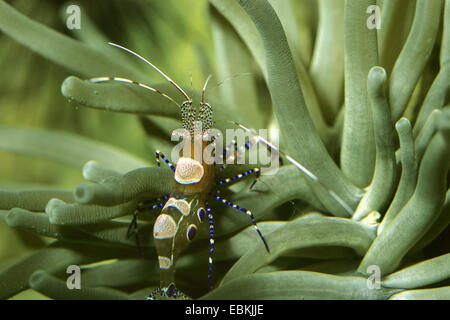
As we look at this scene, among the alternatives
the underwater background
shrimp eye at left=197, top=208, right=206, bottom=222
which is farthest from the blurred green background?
shrimp eye at left=197, top=208, right=206, bottom=222

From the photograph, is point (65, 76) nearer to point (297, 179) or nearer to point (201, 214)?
point (201, 214)

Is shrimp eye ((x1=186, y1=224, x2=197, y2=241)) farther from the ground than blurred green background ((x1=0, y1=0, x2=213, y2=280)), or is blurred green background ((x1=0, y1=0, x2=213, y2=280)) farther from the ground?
blurred green background ((x1=0, y1=0, x2=213, y2=280))

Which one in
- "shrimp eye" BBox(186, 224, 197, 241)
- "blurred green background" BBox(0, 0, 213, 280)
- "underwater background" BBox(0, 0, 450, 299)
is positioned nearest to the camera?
"underwater background" BBox(0, 0, 450, 299)

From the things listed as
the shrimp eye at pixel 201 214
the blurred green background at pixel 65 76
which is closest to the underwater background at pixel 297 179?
the shrimp eye at pixel 201 214

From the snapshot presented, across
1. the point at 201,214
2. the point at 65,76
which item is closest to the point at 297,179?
A: the point at 201,214

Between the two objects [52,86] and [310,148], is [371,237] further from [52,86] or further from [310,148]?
[52,86]

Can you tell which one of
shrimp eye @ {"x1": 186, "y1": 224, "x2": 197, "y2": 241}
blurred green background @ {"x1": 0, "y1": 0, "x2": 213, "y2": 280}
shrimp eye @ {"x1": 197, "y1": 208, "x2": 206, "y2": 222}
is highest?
blurred green background @ {"x1": 0, "y1": 0, "x2": 213, "y2": 280}

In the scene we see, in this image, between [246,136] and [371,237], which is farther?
[246,136]

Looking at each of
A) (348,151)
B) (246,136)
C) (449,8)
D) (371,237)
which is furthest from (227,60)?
(371,237)

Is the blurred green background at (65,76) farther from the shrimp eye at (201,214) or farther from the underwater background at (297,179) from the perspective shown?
the shrimp eye at (201,214)

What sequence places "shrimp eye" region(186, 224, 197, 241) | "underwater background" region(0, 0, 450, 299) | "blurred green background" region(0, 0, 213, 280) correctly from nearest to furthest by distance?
"underwater background" region(0, 0, 450, 299) → "shrimp eye" region(186, 224, 197, 241) → "blurred green background" region(0, 0, 213, 280)

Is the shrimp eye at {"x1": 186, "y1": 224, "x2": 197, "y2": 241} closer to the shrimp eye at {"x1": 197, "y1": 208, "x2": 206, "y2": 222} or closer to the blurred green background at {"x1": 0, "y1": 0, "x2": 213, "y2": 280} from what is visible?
the shrimp eye at {"x1": 197, "y1": 208, "x2": 206, "y2": 222}
